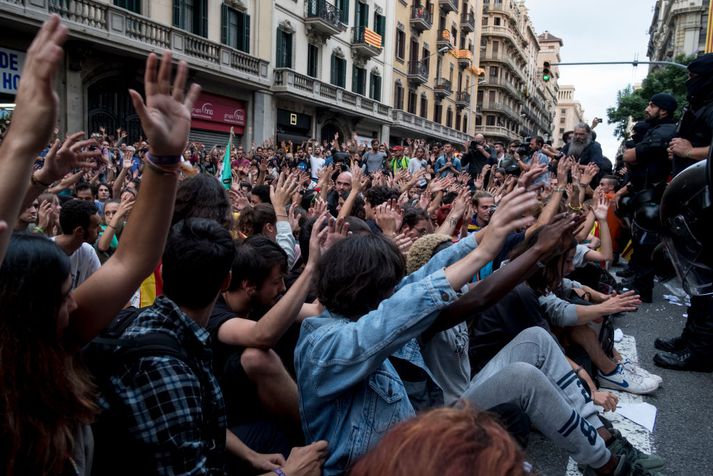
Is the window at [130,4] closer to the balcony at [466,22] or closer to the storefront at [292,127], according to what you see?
the storefront at [292,127]

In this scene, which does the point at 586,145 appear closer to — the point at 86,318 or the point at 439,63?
the point at 86,318

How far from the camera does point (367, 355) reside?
5.91ft

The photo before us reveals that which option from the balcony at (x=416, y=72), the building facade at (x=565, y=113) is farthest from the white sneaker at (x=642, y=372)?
the building facade at (x=565, y=113)

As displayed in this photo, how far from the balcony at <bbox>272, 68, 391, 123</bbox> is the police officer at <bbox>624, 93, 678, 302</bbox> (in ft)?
58.1

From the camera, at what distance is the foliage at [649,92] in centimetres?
2614

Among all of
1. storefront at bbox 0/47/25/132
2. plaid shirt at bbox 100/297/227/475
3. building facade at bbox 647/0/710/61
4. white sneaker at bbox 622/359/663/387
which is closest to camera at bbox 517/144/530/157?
white sneaker at bbox 622/359/663/387

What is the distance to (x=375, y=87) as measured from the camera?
104ft

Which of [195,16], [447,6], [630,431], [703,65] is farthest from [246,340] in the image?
[447,6]

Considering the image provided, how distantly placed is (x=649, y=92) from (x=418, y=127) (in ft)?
43.0

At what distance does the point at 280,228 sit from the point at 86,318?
2439 millimetres

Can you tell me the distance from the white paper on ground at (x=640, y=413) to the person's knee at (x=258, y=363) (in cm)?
272

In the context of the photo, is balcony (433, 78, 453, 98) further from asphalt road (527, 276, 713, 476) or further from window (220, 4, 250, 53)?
asphalt road (527, 276, 713, 476)

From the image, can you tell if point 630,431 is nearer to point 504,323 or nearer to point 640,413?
point 640,413

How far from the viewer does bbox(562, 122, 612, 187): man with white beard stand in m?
9.29
